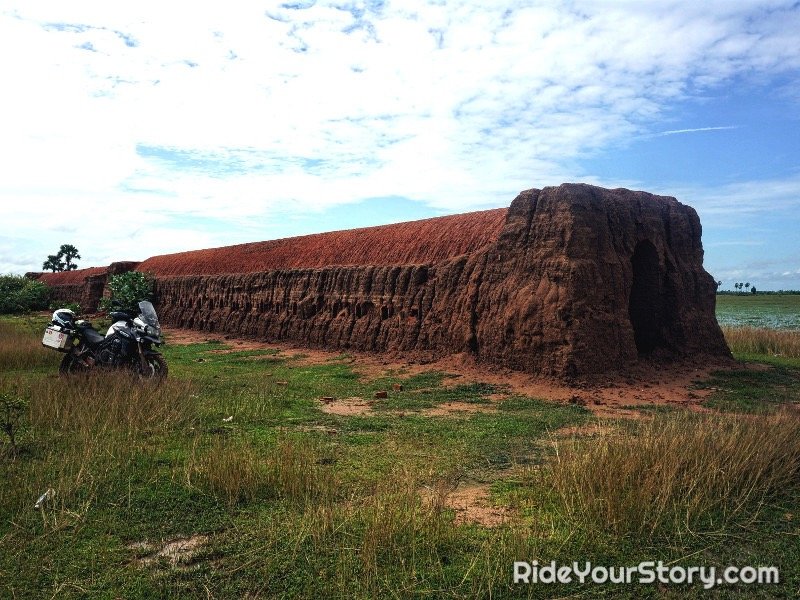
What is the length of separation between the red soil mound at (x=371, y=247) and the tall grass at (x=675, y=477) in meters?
10.3

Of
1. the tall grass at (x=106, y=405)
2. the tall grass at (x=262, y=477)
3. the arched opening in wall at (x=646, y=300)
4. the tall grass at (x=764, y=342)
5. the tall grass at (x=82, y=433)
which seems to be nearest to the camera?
the tall grass at (x=82, y=433)

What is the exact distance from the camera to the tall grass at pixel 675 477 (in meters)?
4.53

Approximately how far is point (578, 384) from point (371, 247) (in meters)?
11.7

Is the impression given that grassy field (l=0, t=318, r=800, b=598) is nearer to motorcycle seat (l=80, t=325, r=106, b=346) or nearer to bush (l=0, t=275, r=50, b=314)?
motorcycle seat (l=80, t=325, r=106, b=346)

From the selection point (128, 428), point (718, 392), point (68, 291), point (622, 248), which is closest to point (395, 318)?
point (622, 248)

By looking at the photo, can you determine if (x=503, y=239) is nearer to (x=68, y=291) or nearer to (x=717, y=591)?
(x=717, y=591)

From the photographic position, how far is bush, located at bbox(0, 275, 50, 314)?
38.1 metres

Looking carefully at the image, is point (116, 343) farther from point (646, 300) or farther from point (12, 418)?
point (646, 300)

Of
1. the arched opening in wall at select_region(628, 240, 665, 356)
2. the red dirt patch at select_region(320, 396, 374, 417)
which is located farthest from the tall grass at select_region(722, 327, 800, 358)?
the red dirt patch at select_region(320, 396, 374, 417)

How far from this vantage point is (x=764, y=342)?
60.0 feet

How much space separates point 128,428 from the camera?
7039 mm

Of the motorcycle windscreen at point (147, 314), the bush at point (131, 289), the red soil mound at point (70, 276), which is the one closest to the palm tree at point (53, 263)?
the red soil mound at point (70, 276)

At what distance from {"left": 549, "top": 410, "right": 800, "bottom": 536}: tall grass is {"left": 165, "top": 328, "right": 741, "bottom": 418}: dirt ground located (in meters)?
3.75

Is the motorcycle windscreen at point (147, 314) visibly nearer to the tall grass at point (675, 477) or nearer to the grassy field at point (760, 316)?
the tall grass at point (675, 477)
